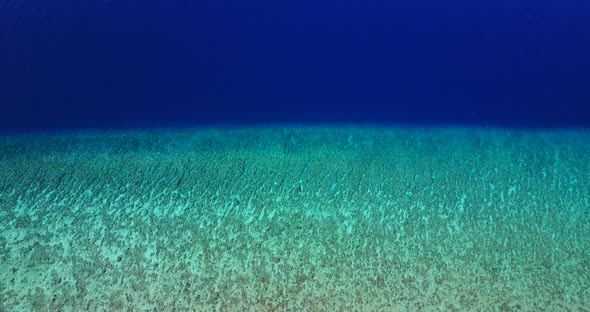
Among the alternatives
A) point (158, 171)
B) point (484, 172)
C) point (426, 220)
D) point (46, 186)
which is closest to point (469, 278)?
point (426, 220)

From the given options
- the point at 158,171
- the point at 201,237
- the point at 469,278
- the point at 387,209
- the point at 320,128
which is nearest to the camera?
the point at 469,278

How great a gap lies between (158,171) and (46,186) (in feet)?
4.87

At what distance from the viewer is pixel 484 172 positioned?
6.50 metres

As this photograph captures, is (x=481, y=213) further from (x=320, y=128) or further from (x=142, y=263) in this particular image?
(x=142, y=263)

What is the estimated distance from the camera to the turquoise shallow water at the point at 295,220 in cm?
497

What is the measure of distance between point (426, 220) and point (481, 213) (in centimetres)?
77

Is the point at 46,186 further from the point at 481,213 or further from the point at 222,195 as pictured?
the point at 481,213

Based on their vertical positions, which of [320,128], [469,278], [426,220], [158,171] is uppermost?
[320,128]

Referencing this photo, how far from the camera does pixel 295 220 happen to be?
5.72m

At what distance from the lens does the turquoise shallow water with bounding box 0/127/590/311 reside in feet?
16.3

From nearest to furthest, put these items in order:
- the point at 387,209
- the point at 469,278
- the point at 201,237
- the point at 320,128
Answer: the point at 469,278 < the point at 201,237 < the point at 387,209 < the point at 320,128

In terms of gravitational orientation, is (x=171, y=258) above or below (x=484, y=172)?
below

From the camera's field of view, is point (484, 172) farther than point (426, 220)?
Yes

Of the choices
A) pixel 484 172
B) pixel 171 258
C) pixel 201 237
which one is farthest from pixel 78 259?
pixel 484 172
